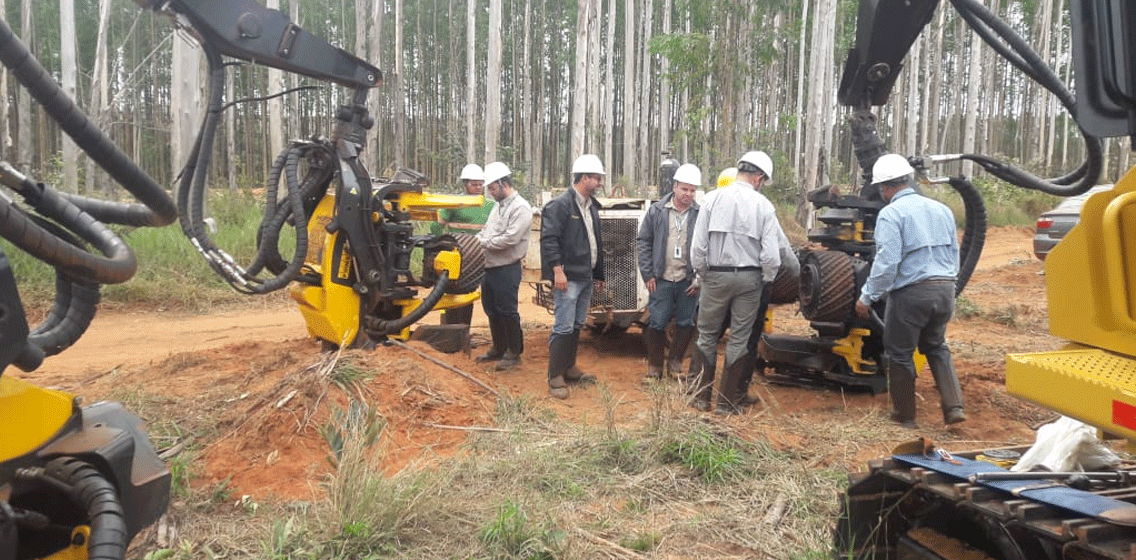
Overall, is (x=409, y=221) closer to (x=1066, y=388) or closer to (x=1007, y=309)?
(x=1066, y=388)

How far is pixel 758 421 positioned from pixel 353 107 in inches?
160

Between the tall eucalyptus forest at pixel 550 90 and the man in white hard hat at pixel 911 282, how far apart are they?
8.10 m

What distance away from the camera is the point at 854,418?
22.8 ft

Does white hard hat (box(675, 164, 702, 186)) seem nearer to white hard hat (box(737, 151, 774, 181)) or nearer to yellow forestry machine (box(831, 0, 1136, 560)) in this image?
white hard hat (box(737, 151, 774, 181))

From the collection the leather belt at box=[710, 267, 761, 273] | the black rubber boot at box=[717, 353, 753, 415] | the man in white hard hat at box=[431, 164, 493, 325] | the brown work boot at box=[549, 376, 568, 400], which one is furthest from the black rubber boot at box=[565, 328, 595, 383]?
the leather belt at box=[710, 267, 761, 273]

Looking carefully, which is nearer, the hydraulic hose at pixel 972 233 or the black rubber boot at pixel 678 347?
the hydraulic hose at pixel 972 233

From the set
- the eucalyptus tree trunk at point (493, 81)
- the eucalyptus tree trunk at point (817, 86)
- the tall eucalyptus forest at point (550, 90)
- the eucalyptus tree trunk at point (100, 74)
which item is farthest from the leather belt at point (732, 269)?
the eucalyptus tree trunk at point (817, 86)

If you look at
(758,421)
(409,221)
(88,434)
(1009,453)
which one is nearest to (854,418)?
(758,421)

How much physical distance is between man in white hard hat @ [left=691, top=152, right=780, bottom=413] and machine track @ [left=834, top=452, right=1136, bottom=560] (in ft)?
9.86

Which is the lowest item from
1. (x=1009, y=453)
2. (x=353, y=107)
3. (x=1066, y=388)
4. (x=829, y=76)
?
(x=1009, y=453)

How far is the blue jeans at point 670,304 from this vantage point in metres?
8.09

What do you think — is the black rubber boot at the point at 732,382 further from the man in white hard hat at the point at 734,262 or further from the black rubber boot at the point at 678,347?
the black rubber boot at the point at 678,347

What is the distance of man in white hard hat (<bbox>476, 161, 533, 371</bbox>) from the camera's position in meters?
8.16

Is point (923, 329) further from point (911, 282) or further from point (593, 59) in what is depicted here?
point (593, 59)
